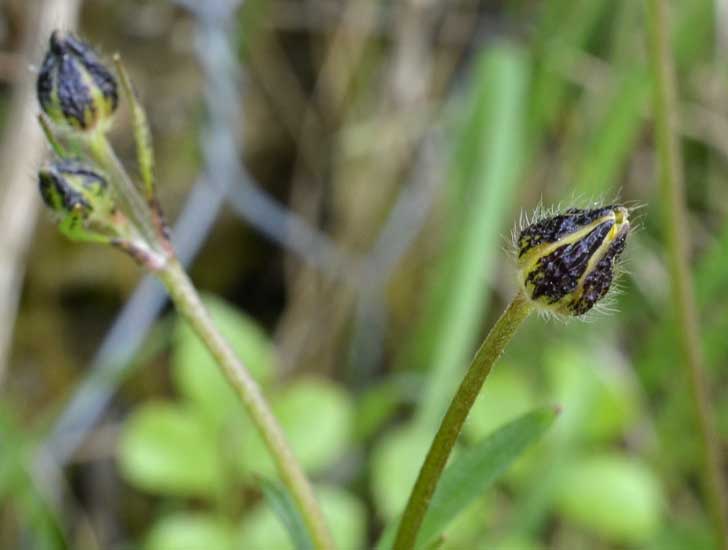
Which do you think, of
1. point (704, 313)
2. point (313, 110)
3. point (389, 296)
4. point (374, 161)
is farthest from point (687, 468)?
point (313, 110)

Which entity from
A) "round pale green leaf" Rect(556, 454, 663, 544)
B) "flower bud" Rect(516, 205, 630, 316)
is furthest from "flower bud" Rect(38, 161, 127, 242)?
"round pale green leaf" Rect(556, 454, 663, 544)

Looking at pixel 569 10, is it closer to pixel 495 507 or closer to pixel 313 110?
pixel 313 110

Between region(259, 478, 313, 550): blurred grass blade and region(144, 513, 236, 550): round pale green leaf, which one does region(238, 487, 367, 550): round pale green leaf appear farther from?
region(259, 478, 313, 550): blurred grass blade

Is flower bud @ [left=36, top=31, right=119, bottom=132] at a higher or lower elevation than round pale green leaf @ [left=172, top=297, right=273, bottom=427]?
higher

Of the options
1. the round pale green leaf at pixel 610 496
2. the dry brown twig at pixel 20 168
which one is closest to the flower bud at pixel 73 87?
the dry brown twig at pixel 20 168

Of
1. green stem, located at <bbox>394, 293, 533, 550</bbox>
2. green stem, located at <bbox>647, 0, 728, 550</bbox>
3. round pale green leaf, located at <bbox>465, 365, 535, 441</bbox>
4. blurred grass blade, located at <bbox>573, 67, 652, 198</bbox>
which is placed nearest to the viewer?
green stem, located at <bbox>394, 293, 533, 550</bbox>

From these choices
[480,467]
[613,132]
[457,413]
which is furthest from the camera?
[613,132]

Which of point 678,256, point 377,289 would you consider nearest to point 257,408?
point 678,256

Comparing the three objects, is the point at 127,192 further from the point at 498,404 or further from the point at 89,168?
the point at 498,404
